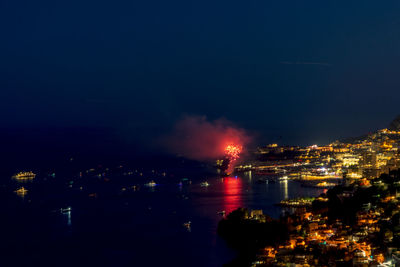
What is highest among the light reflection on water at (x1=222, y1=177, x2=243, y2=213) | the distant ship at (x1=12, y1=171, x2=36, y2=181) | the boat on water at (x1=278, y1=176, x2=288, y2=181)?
the distant ship at (x1=12, y1=171, x2=36, y2=181)

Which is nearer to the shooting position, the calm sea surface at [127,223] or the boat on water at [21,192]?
the calm sea surface at [127,223]

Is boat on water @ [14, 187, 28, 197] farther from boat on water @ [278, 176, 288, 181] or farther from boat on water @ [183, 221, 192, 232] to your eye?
boat on water @ [278, 176, 288, 181]

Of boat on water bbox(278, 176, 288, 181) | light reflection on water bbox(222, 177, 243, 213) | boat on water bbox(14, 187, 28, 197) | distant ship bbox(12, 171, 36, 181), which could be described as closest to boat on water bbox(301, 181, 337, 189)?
light reflection on water bbox(222, 177, 243, 213)

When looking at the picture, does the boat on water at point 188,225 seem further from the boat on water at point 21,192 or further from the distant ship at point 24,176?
the distant ship at point 24,176

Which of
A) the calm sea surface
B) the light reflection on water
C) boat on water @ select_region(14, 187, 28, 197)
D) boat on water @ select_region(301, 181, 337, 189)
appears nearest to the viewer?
the calm sea surface

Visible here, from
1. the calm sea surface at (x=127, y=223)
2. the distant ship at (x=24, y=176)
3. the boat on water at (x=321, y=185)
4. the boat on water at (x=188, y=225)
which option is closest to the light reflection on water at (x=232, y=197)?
the calm sea surface at (x=127, y=223)

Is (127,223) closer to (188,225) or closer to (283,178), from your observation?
(188,225)

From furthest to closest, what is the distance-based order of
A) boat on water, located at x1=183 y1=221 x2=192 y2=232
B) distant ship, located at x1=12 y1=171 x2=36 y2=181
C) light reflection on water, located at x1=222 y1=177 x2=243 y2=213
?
distant ship, located at x1=12 y1=171 x2=36 y2=181 < light reflection on water, located at x1=222 y1=177 x2=243 y2=213 < boat on water, located at x1=183 y1=221 x2=192 y2=232

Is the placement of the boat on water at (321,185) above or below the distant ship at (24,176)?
below
